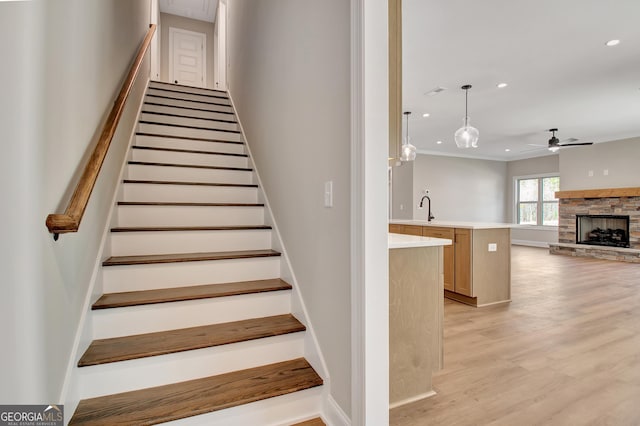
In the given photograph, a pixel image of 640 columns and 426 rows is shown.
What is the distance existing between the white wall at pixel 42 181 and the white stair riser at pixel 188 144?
1548 mm

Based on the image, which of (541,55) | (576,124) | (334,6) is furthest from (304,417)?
(576,124)

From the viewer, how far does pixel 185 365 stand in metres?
1.64

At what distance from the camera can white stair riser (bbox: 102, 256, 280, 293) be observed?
1980 mm

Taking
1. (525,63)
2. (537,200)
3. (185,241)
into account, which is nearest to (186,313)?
(185,241)

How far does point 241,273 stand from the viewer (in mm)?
2271

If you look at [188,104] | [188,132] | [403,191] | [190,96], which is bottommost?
[403,191]

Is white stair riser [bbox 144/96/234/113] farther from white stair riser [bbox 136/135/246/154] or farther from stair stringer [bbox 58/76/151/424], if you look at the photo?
stair stringer [bbox 58/76/151/424]

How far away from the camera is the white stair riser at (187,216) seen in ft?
8.10

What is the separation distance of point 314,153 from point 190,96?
3770 millimetres

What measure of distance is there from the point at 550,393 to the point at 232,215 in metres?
2.54

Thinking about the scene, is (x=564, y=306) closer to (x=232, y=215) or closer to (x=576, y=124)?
(x=232, y=215)

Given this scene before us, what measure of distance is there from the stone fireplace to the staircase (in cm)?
834

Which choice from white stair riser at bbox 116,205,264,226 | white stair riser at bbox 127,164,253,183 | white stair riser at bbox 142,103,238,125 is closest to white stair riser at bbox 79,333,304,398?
white stair riser at bbox 116,205,264,226

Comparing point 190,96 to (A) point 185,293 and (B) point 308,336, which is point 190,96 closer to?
(A) point 185,293
